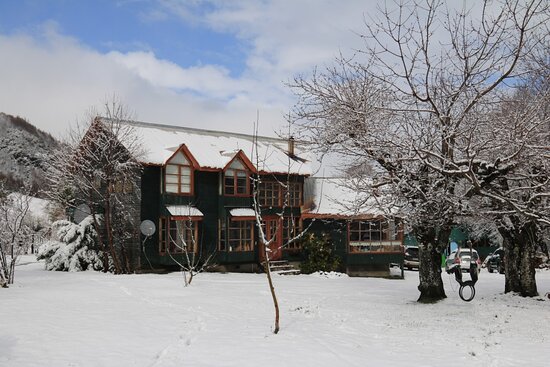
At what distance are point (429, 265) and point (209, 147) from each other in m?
16.8

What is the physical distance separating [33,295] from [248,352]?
9.02 m

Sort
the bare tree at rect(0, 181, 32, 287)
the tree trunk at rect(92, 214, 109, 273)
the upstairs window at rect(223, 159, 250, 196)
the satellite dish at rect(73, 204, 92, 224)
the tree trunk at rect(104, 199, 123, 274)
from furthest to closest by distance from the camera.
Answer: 1. the upstairs window at rect(223, 159, 250, 196)
2. the satellite dish at rect(73, 204, 92, 224)
3. the tree trunk at rect(92, 214, 109, 273)
4. the tree trunk at rect(104, 199, 123, 274)
5. the bare tree at rect(0, 181, 32, 287)

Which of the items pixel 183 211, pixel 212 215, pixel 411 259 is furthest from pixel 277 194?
pixel 411 259

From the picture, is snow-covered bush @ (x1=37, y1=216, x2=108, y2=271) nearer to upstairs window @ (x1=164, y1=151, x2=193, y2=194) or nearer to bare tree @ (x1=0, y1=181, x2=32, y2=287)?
upstairs window @ (x1=164, y1=151, x2=193, y2=194)

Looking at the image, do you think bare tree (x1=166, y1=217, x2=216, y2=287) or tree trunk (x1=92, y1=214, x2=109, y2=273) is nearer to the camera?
tree trunk (x1=92, y1=214, x2=109, y2=273)

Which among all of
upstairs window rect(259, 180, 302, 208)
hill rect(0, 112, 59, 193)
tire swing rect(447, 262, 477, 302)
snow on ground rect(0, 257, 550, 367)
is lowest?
snow on ground rect(0, 257, 550, 367)

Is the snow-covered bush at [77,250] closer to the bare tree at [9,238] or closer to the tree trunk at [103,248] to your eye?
the tree trunk at [103,248]

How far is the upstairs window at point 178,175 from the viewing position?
25.9 m

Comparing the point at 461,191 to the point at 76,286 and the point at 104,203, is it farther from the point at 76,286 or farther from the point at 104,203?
the point at 104,203

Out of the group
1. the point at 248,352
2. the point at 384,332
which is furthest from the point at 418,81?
the point at 248,352

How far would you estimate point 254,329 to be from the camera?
11.8m

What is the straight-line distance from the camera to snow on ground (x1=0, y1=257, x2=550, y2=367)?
9.50 m

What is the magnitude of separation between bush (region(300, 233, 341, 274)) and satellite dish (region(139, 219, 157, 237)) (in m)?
8.50

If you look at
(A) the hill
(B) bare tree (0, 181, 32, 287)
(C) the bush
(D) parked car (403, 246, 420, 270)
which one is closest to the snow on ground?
(B) bare tree (0, 181, 32, 287)
